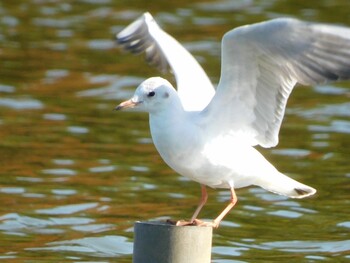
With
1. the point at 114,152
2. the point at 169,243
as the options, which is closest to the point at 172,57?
the point at 169,243

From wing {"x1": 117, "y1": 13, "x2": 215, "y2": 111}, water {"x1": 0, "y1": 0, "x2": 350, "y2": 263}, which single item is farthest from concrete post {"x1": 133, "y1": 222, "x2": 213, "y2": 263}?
water {"x1": 0, "y1": 0, "x2": 350, "y2": 263}

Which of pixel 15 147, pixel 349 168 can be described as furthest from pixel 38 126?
pixel 349 168

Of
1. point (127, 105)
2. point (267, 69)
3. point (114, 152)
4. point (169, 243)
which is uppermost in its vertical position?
point (114, 152)

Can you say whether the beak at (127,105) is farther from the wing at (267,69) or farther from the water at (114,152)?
the water at (114,152)

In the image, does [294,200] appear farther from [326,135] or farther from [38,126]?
[38,126]

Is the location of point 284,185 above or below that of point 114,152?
below

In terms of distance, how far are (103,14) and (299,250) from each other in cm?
1045

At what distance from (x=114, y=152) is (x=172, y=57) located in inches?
194

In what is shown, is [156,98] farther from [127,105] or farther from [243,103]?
[243,103]

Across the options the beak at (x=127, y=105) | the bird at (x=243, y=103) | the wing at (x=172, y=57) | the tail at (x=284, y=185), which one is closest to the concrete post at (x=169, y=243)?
the bird at (x=243, y=103)

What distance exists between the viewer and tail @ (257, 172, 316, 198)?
346 inches

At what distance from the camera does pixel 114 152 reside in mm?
14508

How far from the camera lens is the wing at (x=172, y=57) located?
9.14 meters

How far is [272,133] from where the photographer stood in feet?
28.8
